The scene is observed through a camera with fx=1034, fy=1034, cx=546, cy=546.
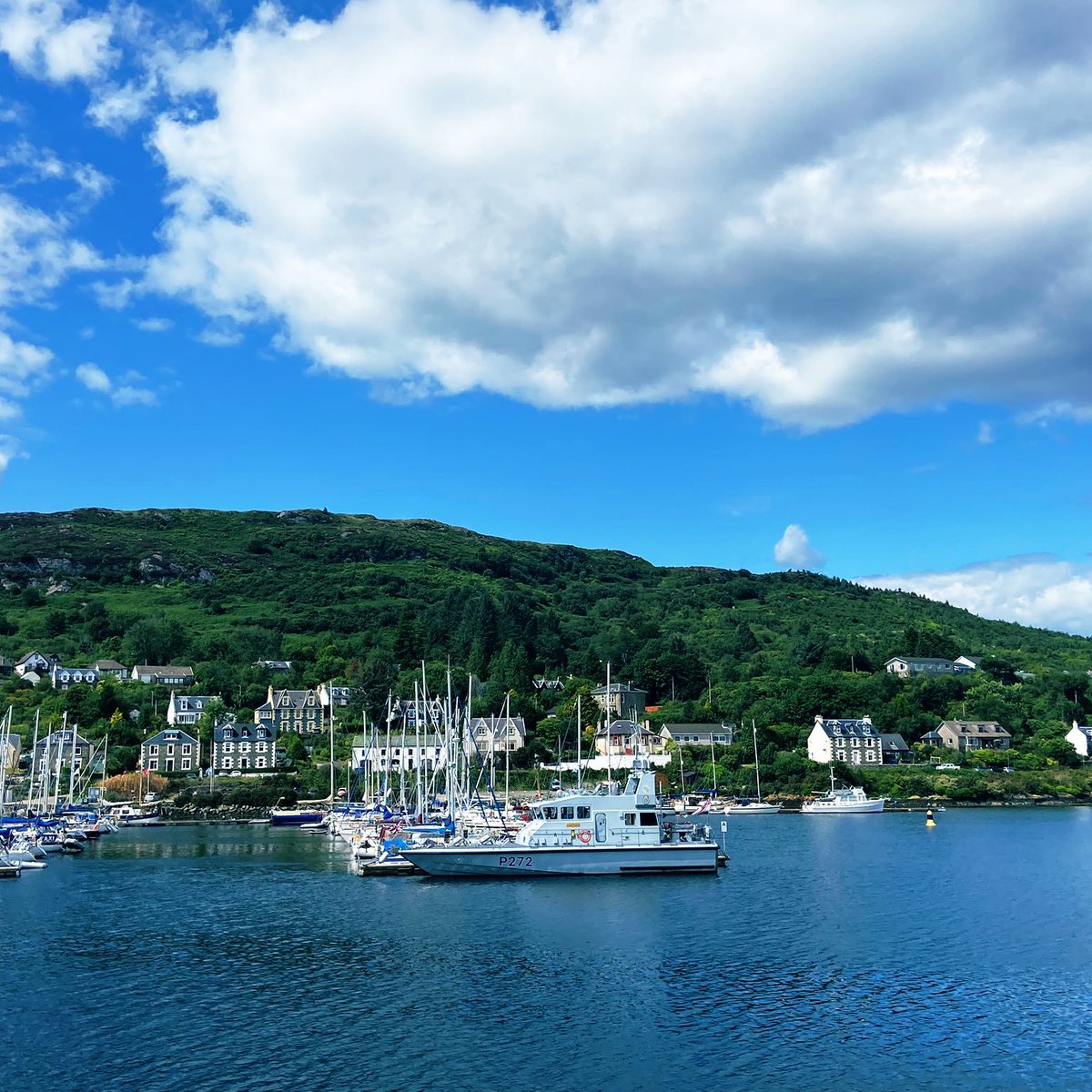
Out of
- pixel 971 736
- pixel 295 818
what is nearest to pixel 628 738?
pixel 971 736

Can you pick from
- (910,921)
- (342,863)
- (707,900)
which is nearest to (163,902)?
(342,863)

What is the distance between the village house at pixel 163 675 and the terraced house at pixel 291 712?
74.6 ft

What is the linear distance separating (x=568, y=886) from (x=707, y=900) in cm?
885

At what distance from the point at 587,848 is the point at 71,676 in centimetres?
14844

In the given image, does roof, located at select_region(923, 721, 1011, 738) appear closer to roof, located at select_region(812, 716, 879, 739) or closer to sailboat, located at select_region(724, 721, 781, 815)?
roof, located at select_region(812, 716, 879, 739)

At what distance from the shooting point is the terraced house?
169m

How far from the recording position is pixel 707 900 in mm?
56031

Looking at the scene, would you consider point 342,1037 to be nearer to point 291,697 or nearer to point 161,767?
point 161,767

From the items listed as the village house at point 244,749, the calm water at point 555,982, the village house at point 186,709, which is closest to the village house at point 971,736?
the calm water at point 555,982

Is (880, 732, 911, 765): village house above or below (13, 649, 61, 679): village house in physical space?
below

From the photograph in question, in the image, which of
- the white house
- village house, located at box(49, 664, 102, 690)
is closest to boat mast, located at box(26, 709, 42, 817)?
village house, located at box(49, 664, 102, 690)

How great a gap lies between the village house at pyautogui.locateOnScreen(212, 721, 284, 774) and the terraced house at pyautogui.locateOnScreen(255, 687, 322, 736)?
23.3ft

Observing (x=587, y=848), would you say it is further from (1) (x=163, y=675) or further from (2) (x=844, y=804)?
(1) (x=163, y=675)

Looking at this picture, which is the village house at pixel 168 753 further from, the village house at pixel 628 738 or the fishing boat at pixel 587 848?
the fishing boat at pixel 587 848
